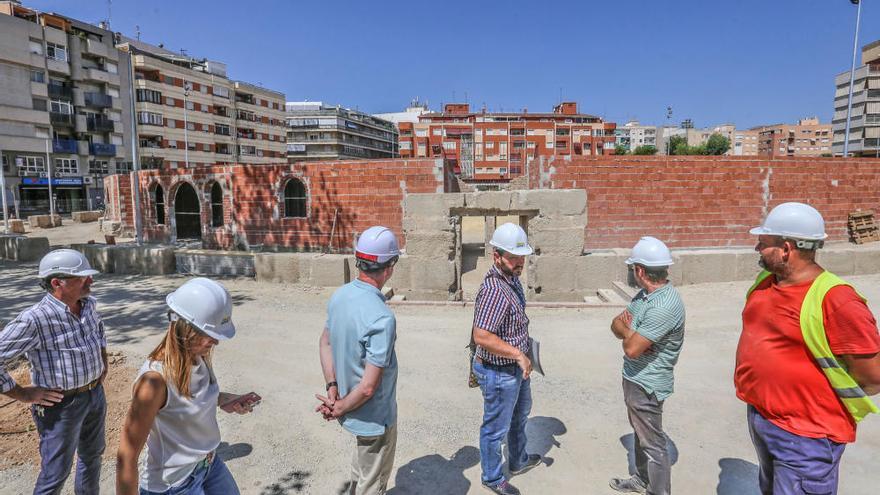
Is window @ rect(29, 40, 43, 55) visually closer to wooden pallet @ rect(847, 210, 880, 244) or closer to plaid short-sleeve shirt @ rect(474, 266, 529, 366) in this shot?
plaid short-sleeve shirt @ rect(474, 266, 529, 366)

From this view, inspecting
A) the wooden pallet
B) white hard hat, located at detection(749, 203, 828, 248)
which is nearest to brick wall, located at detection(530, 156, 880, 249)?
the wooden pallet

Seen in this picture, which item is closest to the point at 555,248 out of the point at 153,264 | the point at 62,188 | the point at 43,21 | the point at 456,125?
the point at 153,264

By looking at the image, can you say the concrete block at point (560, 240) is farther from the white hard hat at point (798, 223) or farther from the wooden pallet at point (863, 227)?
the wooden pallet at point (863, 227)

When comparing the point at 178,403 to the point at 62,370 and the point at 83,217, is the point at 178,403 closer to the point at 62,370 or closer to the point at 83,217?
the point at 62,370

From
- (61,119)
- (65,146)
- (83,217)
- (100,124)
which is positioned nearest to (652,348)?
(83,217)

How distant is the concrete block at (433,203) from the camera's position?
9.09 meters

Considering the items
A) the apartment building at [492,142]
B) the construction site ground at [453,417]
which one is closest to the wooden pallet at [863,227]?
the construction site ground at [453,417]

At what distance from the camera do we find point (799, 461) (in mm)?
1991

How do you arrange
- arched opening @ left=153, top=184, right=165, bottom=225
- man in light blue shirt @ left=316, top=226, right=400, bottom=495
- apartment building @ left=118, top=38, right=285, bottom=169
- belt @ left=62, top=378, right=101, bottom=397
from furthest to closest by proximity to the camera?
1. apartment building @ left=118, top=38, right=285, bottom=169
2. arched opening @ left=153, top=184, right=165, bottom=225
3. belt @ left=62, top=378, right=101, bottom=397
4. man in light blue shirt @ left=316, top=226, right=400, bottom=495

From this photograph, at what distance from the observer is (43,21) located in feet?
122

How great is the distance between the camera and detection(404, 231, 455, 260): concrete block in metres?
9.16

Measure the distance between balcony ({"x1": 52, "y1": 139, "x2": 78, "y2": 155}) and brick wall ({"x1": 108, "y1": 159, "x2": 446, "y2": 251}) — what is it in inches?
1226

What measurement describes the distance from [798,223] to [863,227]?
13.7 m

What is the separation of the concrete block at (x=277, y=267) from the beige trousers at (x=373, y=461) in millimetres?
8372
